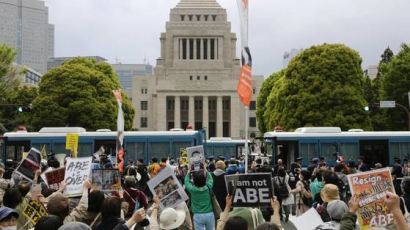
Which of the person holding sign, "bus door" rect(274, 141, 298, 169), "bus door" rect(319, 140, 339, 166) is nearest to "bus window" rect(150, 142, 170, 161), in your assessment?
"bus door" rect(274, 141, 298, 169)

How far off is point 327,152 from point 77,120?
30803 millimetres

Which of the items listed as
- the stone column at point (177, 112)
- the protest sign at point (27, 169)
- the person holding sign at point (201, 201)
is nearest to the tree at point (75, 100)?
the stone column at point (177, 112)

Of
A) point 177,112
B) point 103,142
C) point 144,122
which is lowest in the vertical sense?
point 103,142

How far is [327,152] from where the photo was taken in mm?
28828

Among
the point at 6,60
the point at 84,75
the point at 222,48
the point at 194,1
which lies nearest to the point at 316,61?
the point at 84,75

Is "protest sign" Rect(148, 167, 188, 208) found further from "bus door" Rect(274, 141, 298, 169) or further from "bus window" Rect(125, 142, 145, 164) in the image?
"bus window" Rect(125, 142, 145, 164)

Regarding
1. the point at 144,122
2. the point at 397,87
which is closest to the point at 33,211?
the point at 397,87

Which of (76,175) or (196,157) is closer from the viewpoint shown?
(76,175)

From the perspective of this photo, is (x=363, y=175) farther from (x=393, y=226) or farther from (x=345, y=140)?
(x=345, y=140)

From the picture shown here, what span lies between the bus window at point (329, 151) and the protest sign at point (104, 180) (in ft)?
67.9

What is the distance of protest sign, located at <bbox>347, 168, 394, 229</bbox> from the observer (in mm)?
6637

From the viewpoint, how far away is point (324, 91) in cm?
4919

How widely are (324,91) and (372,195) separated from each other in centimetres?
4322

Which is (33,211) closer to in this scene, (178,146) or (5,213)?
(5,213)
